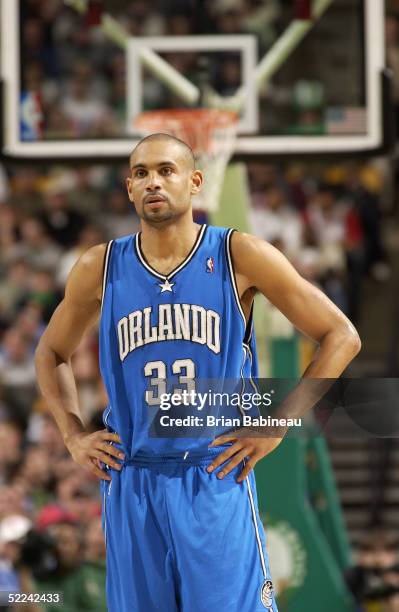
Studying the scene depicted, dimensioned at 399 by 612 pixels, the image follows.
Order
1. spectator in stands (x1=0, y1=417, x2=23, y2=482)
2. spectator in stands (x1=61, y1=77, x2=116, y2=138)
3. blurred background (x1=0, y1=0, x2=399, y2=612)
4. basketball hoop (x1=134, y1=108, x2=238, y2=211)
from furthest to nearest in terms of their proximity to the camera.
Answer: spectator in stands (x1=0, y1=417, x2=23, y2=482)
spectator in stands (x1=61, y1=77, x2=116, y2=138)
basketball hoop (x1=134, y1=108, x2=238, y2=211)
blurred background (x1=0, y1=0, x2=399, y2=612)

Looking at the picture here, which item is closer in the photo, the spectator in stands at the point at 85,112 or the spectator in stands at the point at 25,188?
the spectator in stands at the point at 85,112

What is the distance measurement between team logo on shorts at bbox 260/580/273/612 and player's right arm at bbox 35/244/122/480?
653mm

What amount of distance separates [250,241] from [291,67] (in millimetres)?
6065

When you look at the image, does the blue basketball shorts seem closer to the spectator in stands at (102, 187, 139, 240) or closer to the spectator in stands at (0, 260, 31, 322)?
the spectator in stands at (0, 260, 31, 322)

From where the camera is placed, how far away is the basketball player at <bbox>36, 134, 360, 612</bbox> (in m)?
3.93

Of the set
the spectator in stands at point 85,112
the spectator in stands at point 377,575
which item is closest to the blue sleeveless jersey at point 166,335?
the spectator in stands at point 377,575

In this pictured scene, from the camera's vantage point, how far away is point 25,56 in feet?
25.9

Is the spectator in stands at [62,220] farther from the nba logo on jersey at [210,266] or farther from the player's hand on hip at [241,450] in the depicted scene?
the player's hand on hip at [241,450]

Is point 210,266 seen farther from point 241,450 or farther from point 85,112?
point 85,112

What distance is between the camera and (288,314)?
13.5ft

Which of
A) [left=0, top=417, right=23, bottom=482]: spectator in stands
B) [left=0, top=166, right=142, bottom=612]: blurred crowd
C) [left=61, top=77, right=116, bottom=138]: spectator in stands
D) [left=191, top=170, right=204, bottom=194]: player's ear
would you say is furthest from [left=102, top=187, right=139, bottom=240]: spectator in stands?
[left=191, top=170, right=204, bottom=194]: player's ear

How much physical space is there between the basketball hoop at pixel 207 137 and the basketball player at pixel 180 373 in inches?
133

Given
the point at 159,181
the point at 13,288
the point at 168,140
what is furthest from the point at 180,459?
the point at 13,288

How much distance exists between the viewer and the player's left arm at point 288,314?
4.01 m
